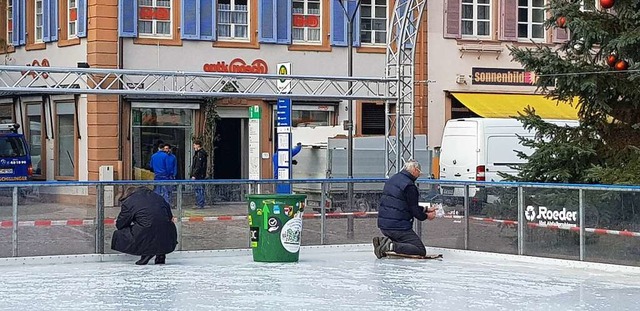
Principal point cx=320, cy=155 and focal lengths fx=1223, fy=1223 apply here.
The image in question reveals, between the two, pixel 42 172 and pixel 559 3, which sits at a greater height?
pixel 559 3

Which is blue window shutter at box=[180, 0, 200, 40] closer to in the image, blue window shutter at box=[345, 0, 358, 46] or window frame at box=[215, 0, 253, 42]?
window frame at box=[215, 0, 253, 42]

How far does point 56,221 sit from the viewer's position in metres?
17.8

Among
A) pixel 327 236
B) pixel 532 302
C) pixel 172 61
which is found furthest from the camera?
pixel 172 61

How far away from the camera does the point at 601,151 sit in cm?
2077

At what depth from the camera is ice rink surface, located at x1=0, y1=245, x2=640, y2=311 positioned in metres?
13.1

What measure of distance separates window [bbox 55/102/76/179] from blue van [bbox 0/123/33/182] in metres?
2.63

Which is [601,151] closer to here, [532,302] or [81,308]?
[532,302]

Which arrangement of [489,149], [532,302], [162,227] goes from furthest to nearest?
[489,149]
[162,227]
[532,302]

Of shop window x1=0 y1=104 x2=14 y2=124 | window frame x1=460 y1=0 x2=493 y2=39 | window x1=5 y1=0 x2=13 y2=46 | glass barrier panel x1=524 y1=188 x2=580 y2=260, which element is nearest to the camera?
glass barrier panel x1=524 y1=188 x2=580 y2=260

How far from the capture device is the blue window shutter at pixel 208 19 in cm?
3509

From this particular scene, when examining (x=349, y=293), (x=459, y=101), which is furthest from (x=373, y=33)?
(x=349, y=293)

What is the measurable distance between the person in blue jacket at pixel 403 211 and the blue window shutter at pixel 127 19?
56.5ft

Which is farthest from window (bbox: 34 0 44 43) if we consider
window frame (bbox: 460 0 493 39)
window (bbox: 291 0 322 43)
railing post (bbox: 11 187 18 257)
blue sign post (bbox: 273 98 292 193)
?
railing post (bbox: 11 187 18 257)

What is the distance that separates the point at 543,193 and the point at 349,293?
16.7ft
